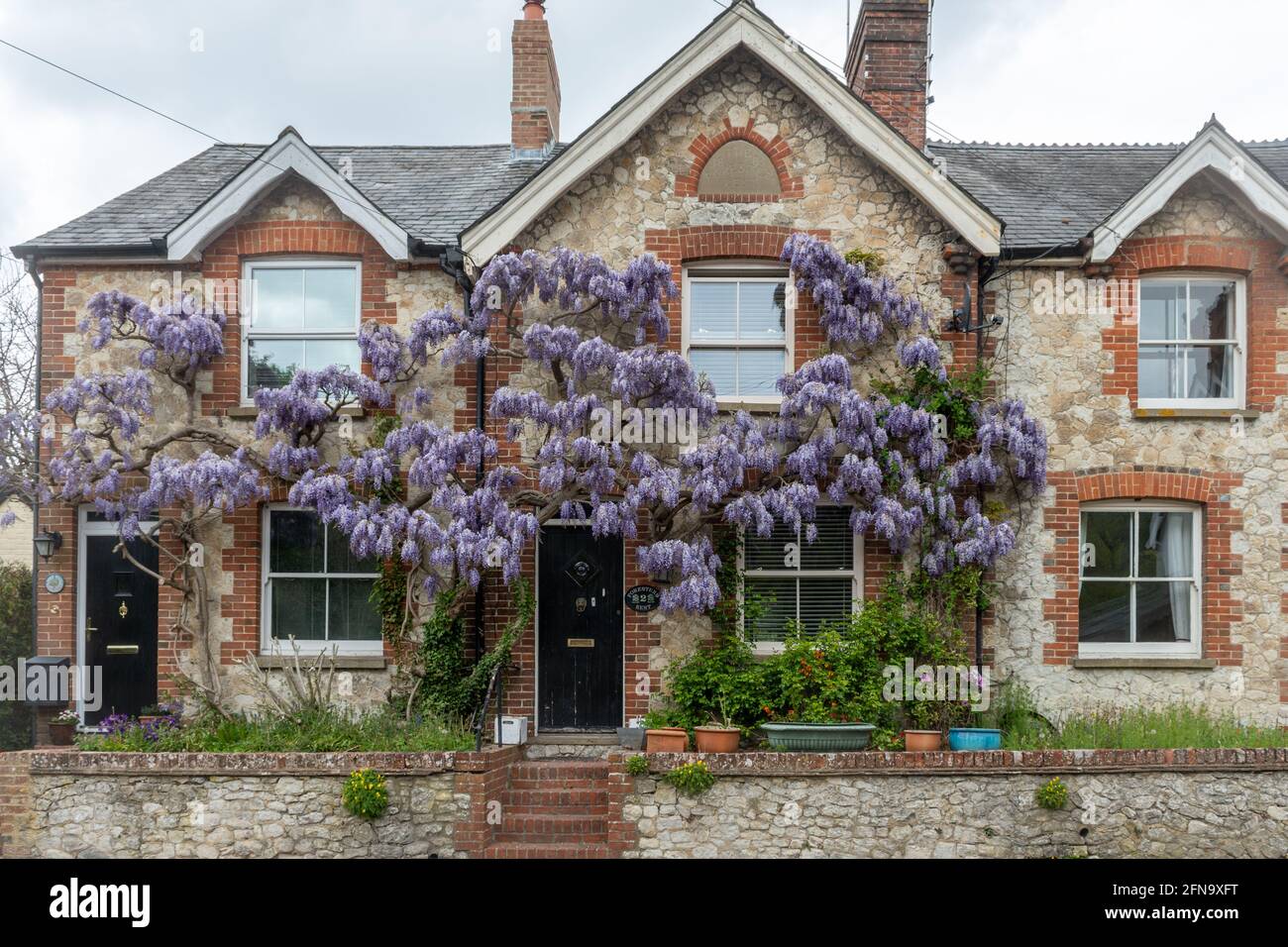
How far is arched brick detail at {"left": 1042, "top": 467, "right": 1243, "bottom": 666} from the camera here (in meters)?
10.9

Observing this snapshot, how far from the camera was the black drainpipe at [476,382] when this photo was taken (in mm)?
10766

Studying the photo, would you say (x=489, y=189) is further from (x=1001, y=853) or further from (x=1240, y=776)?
(x=1240, y=776)

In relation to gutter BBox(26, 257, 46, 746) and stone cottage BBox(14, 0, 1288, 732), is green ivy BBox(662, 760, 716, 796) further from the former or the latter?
gutter BBox(26, 257, 46, 746)

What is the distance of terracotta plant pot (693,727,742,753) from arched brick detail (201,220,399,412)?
545 centimetres

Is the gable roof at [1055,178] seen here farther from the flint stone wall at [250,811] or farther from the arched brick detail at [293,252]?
the flint stone wall at [250,811]

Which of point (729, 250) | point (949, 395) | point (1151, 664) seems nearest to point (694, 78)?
point (729, 250)

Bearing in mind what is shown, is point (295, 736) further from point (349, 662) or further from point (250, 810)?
point (349, 662)

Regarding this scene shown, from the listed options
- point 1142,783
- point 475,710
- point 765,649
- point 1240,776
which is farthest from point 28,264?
point 1240,776

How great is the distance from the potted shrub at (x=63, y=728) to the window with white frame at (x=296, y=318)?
12.3 ft

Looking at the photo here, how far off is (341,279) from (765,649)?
6.08 m

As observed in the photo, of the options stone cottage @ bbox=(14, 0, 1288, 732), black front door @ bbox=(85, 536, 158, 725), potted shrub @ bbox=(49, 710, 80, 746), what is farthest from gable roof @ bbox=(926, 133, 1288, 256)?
potted shrub @ bbox=(49, 710, 80, 746)

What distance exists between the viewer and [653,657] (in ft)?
35.3

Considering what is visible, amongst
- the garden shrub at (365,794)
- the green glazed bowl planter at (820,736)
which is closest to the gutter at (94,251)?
the garden shrub at (365,794)

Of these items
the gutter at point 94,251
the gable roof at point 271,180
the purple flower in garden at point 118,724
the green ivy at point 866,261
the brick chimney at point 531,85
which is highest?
the brick chimney at point 531,85
